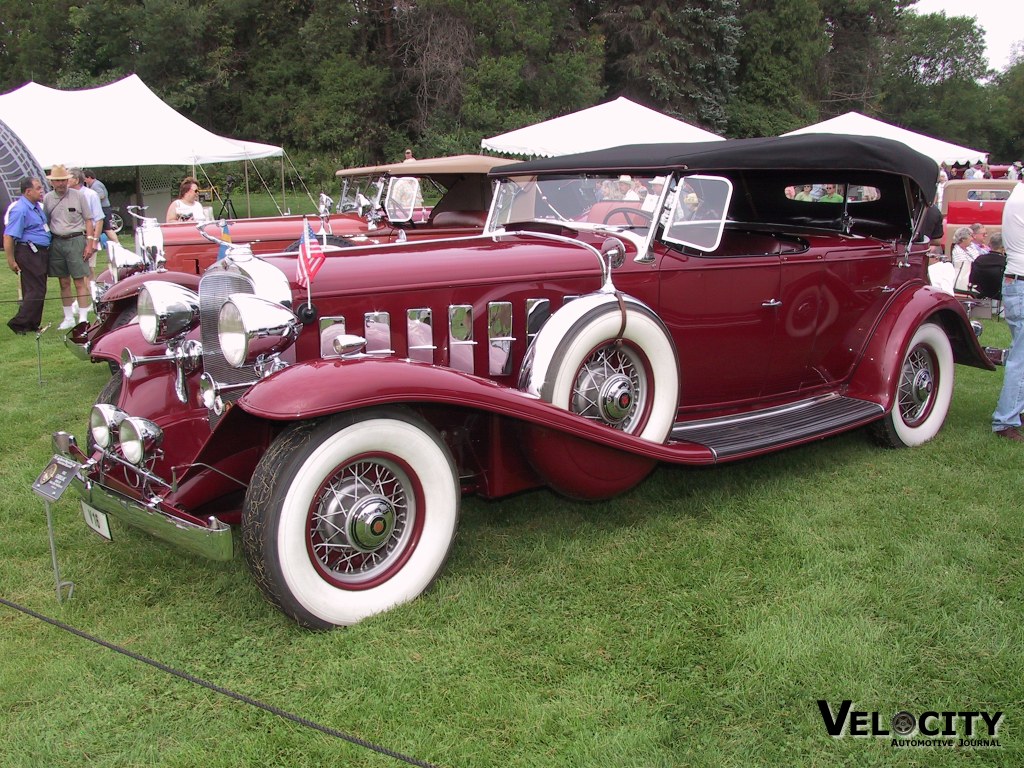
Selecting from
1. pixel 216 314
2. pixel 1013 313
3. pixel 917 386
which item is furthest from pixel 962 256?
pixel 216 314

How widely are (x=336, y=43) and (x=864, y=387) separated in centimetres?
3013

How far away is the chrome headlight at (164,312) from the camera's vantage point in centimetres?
345

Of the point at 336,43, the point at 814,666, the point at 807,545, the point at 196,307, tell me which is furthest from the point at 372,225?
the point at 336,43

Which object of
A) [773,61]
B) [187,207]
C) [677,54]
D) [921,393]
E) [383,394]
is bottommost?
[921,393]

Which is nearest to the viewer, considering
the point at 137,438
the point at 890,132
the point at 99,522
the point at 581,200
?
the point at 137,438

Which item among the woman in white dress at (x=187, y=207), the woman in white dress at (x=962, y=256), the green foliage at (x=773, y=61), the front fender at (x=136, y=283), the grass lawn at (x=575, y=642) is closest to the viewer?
the grass lawn at (x=575, y=642)

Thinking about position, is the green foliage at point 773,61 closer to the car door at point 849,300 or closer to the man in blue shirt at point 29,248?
the man in blue shirt at point 29,248

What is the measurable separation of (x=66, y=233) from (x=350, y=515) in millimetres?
7780

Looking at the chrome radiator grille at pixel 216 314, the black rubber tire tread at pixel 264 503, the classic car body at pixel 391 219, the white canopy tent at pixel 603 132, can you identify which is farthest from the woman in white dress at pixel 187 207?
the black rubber tire tread at pixel 264 503

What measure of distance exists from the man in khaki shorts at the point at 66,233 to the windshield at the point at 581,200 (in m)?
6.21

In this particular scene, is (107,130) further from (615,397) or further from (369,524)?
(369,524)

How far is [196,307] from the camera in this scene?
361 centimetres

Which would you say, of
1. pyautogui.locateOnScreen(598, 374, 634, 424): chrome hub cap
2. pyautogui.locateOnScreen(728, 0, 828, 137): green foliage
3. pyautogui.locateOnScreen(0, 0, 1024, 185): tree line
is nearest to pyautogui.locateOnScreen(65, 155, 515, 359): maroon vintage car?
pyautogui.locateOnScreen(598, 374, 634, 424): chrome hub cap

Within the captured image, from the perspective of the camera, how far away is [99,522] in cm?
325
